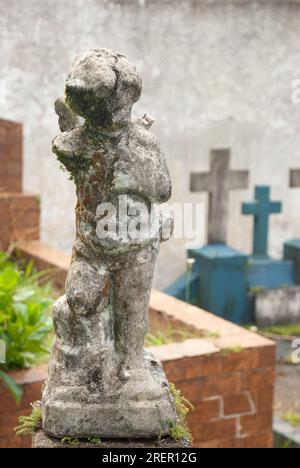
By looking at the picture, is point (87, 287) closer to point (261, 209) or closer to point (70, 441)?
point (70, 441)

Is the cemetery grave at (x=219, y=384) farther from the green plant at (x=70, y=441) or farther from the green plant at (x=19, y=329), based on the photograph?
the green plant at (x=70, y=441)

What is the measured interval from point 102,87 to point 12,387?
7.22 ft

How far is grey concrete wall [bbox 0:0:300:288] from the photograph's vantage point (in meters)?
8.69

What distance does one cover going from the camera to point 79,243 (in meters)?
2.71

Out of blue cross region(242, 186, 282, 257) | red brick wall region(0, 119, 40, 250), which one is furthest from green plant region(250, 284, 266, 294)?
red brick wall region(0, 119, 40, 250)

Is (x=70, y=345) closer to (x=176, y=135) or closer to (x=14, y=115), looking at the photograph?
(x=14, y=115)

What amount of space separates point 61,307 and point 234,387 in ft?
7.46

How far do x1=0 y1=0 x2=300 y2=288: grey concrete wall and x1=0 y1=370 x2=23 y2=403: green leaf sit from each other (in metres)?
4.62

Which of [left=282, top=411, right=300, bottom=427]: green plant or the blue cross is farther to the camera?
the blue cross

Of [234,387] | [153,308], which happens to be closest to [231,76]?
[153,308]

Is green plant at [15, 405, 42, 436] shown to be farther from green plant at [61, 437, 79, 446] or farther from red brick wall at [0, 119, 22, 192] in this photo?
red brick wall at [0, 119, 22, 192]

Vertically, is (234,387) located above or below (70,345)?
below

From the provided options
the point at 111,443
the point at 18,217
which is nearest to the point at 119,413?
the point at 111,443

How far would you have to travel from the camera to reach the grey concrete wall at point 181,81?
28.5ft
